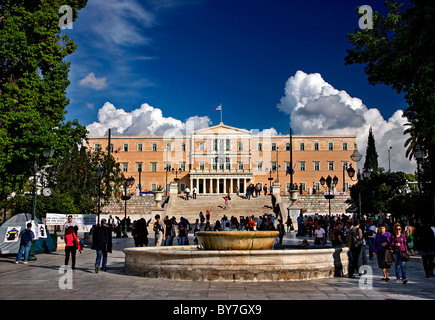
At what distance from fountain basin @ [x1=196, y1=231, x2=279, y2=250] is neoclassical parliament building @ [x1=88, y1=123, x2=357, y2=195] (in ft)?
232

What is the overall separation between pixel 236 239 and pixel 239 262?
3.09 ft

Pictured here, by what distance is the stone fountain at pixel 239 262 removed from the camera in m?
9.46

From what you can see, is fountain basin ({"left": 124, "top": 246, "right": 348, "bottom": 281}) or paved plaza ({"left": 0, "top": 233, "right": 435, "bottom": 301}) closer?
paved plaza ({"left": 0, "top": 233, "right": 435, "bottom": 301})

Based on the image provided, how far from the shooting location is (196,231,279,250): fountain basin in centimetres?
1034

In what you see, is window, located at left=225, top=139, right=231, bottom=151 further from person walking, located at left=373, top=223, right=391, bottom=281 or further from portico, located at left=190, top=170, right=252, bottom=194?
person walking, located at left=373, top=223, right=391, bottom=281

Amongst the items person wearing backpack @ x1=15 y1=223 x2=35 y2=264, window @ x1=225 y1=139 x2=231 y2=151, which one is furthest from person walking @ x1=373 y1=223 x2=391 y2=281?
window @ x1=225 y1=139 x2=231 y2=151

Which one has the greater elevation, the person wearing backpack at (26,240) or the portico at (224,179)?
the portico at (224,179)

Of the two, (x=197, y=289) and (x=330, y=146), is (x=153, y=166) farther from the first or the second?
(x=197, y=289)

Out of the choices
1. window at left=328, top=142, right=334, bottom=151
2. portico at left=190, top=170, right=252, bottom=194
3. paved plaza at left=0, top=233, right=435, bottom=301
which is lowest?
paved plaza at left=0, top=233, right=435, bottom=301

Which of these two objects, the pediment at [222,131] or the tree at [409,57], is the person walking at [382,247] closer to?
the tree at [409,57]

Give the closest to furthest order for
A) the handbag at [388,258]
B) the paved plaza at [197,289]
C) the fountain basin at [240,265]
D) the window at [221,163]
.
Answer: the paved plaza at [197,289] → the fountain basin at [240,265] → the handbag at [388,258] → the window at [221,163]

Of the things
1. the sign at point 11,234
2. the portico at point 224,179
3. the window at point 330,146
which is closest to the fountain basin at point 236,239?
the sign at point 11,234

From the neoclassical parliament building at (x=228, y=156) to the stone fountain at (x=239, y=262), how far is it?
71.0m

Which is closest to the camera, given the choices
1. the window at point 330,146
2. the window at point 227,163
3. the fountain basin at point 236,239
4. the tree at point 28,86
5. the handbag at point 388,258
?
the handbag at point 388,258
